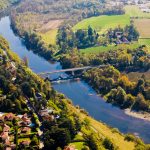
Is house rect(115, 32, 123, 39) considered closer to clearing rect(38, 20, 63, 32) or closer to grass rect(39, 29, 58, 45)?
grass rect(39, 29, 58, 45)

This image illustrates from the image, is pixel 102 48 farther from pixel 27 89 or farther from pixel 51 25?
pixel 27 89

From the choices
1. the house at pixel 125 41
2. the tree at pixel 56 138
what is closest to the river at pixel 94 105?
the tree at pixel 56 138

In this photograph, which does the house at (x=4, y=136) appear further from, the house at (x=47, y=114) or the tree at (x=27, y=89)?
the tree at (x=27, y=89)

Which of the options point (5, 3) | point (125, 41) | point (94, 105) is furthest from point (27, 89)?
point (5, 3)

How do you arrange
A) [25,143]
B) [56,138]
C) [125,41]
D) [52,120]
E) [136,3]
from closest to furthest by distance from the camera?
1. [25,143]
2. [56,138]
3. [52,120]
4. [125,41]
5. [136,3]

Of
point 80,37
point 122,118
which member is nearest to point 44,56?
point 80,37

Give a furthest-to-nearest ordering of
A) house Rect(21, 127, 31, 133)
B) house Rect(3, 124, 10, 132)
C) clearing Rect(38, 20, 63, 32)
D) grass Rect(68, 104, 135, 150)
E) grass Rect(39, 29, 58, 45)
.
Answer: clearing Rect(38, 20, 63, 32) < grass Rect(39, 29, 58, 45) < grass Rect(68, 104, 135, 150) < house Rect(21, 127, 31, 133) < house Rect(3, 124, 10, 132)

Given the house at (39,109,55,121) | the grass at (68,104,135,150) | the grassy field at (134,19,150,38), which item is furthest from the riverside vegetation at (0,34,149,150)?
the grassy field at (134,19,150,38)
